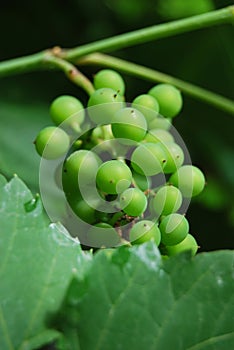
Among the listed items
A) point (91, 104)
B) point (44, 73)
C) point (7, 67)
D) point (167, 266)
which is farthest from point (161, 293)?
point (44, 73)

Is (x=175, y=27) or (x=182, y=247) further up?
(x=175, y=27)

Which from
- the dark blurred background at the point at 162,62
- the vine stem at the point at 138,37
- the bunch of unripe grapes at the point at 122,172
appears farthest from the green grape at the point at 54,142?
the dark blurred background at the point at 162,62

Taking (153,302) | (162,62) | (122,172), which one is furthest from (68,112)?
(162,62)

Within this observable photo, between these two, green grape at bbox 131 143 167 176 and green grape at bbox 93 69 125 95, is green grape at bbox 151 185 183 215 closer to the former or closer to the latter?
green grape at bbox 131 143 167 176

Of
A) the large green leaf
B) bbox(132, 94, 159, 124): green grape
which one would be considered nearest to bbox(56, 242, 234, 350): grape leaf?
bbox(132, 94, 159, 124): green grape

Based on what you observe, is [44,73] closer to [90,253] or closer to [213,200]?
[213,200]

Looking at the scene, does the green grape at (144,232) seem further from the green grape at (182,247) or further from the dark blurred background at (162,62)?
the dark blurred background at (162,62)

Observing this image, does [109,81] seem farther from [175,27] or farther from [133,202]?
[133,202]
